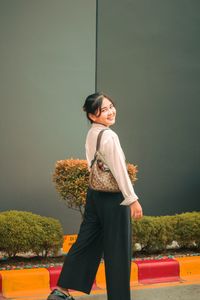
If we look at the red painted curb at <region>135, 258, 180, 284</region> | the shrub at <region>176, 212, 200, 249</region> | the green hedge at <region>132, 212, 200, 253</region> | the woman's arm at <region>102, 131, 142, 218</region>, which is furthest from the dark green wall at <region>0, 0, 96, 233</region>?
the woman's arm at <region>102, 131, 142, 218</region>

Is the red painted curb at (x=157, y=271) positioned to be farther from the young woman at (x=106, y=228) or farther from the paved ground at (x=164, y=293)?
the young woman at (x=106, y=228)

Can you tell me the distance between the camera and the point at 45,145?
341 inches

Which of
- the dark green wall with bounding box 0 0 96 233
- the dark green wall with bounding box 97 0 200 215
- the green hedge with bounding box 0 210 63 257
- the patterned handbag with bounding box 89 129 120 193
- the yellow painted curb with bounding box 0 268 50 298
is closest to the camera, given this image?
the patterned handbag with bounding box 89 129 120 193

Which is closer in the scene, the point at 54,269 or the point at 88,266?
the point at 88,266

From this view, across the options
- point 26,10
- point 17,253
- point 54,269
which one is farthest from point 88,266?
point 26,10

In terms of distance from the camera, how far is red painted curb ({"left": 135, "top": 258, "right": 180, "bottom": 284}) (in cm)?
726

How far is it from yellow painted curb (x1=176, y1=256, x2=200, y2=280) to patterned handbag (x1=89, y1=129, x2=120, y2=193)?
8.19 feet

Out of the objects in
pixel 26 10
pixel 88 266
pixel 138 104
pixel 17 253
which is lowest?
pixel 17 253

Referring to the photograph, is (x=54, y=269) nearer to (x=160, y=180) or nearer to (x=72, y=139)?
(x=72, y=139)

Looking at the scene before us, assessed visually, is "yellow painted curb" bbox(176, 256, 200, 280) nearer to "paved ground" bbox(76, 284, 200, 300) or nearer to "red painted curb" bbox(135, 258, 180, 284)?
"red painted curb" bbox(135, 258, 180, 284)

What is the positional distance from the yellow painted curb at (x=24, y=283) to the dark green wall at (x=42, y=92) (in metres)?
1.82

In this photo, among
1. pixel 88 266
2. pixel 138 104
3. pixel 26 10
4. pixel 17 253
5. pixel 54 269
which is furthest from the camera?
pixel 138 104

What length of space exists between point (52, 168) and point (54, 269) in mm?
2037

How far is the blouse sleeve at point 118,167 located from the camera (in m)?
5.12
